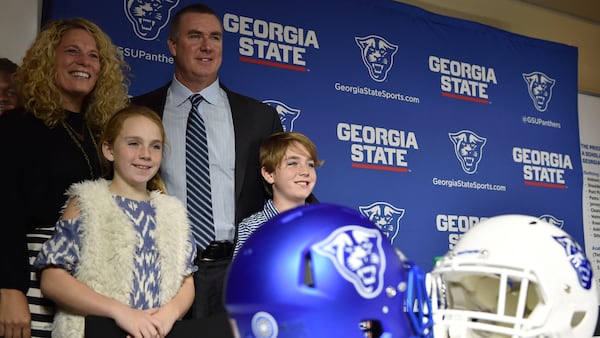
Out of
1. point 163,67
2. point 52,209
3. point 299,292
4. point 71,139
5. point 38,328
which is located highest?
point 163,67

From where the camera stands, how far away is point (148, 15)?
9.05 ft

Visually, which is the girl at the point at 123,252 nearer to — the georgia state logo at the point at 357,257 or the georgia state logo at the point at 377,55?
the georgia state logo at the point at 357,257

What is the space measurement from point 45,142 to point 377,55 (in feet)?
6.23

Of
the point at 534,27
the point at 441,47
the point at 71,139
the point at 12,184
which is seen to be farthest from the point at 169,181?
the point at 534,27

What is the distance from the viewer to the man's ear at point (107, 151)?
2002mm

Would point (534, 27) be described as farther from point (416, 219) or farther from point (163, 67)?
point (163, 67)

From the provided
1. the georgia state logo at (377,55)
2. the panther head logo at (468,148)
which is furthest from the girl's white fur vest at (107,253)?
the panther head logo at (468,148)

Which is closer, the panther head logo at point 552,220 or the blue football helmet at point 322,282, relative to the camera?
the blue football helmet at point 322,282

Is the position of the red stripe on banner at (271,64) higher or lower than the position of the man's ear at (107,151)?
higher

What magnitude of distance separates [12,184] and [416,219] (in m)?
2.08

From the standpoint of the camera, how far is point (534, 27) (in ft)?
14.0

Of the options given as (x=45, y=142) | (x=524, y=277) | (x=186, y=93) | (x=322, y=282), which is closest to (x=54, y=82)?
(x=45, y=142)

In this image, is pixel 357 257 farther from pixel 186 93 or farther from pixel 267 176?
pixel 186 93

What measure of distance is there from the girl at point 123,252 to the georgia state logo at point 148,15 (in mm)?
867
